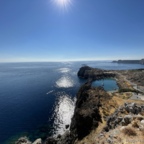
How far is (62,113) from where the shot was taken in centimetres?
8088

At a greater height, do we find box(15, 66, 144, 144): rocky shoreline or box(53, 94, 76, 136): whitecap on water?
box(15, 66, 144, 144): rocky shoreline

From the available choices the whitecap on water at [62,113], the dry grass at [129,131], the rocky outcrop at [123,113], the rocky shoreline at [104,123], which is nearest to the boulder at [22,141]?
the rocky shoreline at [104,123]

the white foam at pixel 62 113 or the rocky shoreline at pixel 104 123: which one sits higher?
the rocky shoreline at pixel 104 123

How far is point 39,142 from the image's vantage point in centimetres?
5397

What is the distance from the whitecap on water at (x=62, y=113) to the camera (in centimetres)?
6545

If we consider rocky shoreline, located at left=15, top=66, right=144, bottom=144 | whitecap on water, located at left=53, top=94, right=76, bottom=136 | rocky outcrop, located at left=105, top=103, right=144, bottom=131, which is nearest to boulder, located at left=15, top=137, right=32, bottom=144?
rocky shoreline, located at left=15, top=66, right=144, bottom=144

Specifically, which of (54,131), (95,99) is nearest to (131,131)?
(95,99)

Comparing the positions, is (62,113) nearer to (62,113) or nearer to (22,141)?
(62,113)

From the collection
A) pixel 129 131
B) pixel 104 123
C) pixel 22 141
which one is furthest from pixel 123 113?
pixel 22 141

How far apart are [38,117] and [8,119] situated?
14124 mm

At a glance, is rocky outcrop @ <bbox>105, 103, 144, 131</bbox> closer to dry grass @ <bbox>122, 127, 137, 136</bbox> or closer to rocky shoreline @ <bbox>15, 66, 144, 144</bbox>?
rocky shoreline @ <bbox>15, 66, 144, 144</bbox>

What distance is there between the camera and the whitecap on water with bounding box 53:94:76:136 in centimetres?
6545

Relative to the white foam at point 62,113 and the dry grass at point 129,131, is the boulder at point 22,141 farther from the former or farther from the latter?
the dry grass at point 129,131

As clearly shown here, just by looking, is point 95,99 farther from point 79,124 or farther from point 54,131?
point 54,131
